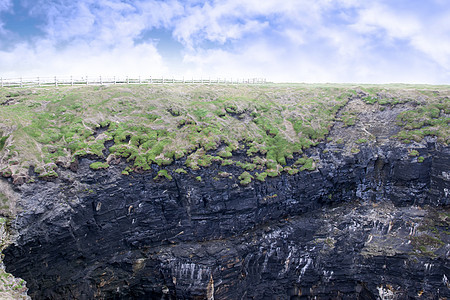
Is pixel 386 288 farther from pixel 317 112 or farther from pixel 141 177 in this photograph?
pixel 141 177

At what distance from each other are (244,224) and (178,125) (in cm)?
1135

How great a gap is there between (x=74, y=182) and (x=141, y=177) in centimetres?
474

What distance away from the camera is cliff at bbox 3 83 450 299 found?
1881cm

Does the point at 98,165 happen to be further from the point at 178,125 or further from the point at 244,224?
the point at 244,224

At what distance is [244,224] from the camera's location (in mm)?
22172

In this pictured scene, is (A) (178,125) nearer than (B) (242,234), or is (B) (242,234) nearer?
(B) (242,234)

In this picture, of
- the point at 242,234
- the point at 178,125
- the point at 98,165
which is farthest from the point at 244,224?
the point at 98,165

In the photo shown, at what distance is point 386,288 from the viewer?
67.0 feet

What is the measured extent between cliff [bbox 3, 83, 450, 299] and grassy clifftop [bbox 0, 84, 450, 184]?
35 cm

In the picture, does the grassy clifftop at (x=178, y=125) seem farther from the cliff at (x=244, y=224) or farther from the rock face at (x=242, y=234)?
the rock face at (x=242, y=234)

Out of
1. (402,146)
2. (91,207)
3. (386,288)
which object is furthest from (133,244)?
(402,146)

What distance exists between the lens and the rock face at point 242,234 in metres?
18.7

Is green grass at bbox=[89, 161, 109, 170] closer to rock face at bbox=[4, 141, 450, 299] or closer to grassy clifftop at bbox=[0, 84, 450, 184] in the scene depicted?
grassy clifftop at bbox=[0, 84, 450, 184]

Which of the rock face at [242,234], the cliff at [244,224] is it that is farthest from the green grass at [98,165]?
the rock face at [242,234]
